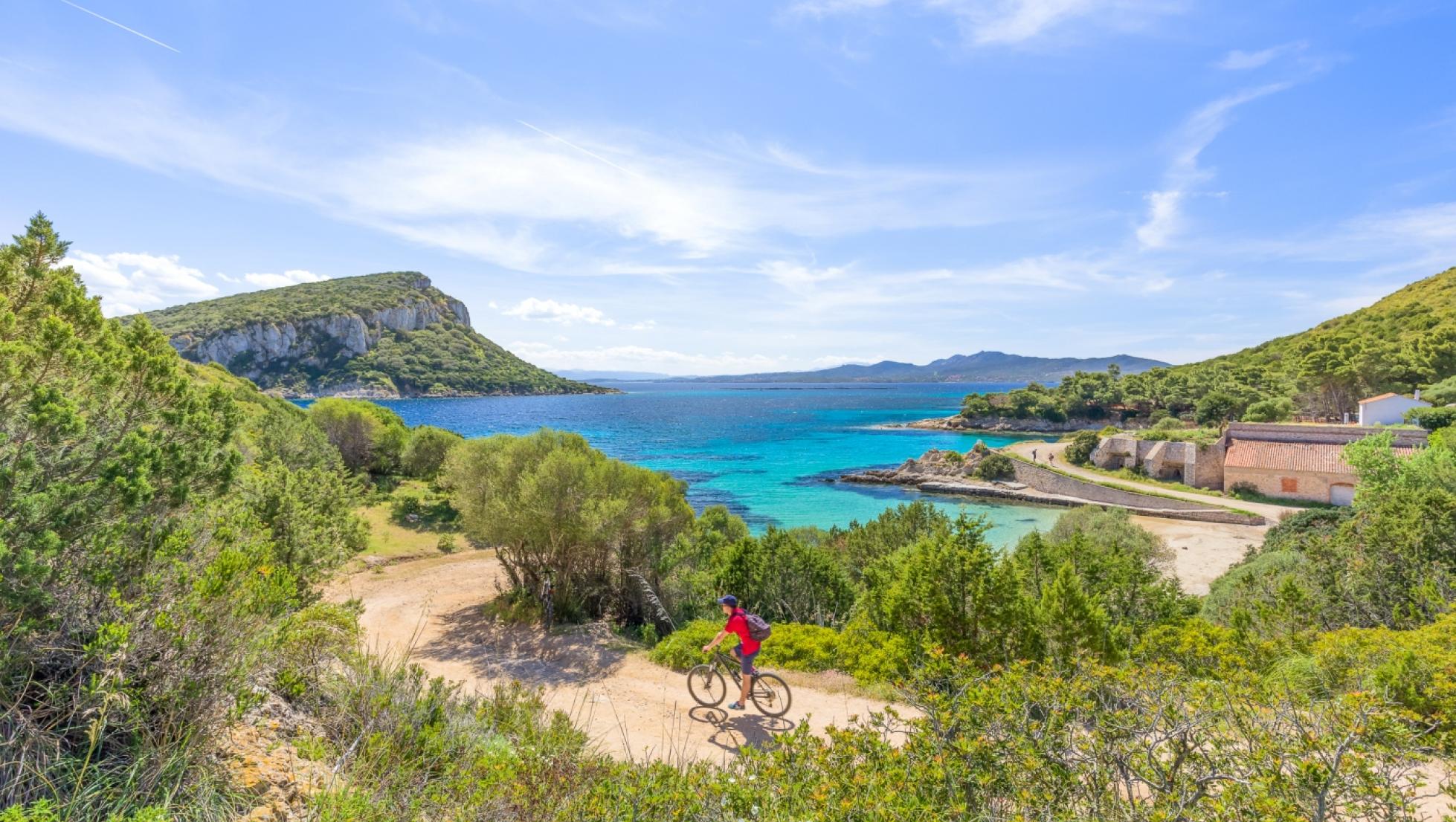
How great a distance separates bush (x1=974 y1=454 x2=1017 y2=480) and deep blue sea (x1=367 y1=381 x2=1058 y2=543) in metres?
5.32

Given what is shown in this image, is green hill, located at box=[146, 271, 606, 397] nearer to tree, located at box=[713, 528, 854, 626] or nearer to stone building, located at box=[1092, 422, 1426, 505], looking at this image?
tree, located at box=[713, 528, 854, 626]

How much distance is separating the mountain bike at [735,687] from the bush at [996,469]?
1514 inches

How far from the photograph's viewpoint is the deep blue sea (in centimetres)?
3606

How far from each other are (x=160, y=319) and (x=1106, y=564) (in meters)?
187

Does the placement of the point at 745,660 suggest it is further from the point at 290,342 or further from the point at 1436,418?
the point at 290,342

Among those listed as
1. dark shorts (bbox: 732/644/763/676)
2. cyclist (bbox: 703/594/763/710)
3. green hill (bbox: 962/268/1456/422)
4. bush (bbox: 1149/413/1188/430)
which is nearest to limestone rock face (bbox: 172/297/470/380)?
green hill (bbox: 962/268/1456/422)

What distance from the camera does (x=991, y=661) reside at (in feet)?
26.7

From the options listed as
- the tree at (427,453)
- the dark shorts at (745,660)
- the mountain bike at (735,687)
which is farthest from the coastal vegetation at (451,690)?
the tree at (427,453)

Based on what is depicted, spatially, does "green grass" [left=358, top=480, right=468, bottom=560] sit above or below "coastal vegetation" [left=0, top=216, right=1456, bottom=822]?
below

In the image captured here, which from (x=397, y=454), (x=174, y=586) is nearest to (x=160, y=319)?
(x=397, y=454)

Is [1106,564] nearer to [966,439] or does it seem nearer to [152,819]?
[152,819]

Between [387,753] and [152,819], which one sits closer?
[152,819]

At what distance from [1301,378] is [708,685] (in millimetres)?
63269

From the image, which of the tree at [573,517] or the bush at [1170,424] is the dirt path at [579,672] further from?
the bush at [1170,424]
